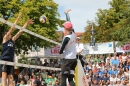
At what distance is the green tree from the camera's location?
32.3 meters

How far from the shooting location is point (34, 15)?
3344 cm

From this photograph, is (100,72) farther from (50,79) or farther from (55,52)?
(55,52)

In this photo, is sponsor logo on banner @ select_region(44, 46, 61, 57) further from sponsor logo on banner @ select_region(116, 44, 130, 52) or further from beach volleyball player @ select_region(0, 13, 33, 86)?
beach volleyball player @ select_region(0, 13, 33, 86)

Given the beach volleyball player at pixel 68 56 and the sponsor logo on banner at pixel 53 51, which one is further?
the sponsor logo on banner at pixel 53 51

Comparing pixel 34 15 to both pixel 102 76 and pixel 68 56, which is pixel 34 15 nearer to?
pixel 102 76

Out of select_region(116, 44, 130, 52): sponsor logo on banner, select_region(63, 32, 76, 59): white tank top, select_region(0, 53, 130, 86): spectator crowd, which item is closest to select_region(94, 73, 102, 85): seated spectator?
select_region(0, 53, 130, 86): spectator crowd

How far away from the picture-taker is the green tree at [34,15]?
106ft

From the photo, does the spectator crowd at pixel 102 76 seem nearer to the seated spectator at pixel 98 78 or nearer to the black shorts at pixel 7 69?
the seated spectator at pixel 98 78

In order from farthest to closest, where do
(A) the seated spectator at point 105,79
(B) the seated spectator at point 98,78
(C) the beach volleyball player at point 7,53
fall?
1. (B) the seated spectator at point 98,78
2. (A) the seated spectator at point 105,79
3. (C) the beach volleyball player at point 7,53

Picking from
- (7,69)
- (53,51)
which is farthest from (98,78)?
(53,51)

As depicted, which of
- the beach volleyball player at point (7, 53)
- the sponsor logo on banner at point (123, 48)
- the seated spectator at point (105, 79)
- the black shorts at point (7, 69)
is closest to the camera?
the beach volleyball player at point (7, 53)

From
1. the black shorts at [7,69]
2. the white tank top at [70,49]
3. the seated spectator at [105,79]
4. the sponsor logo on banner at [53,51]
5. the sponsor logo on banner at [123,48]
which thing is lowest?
the seated spectator at [105,79]

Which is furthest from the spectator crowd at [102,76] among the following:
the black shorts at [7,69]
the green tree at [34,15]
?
the green tree at [34,15]

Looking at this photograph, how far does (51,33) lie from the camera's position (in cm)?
3438
